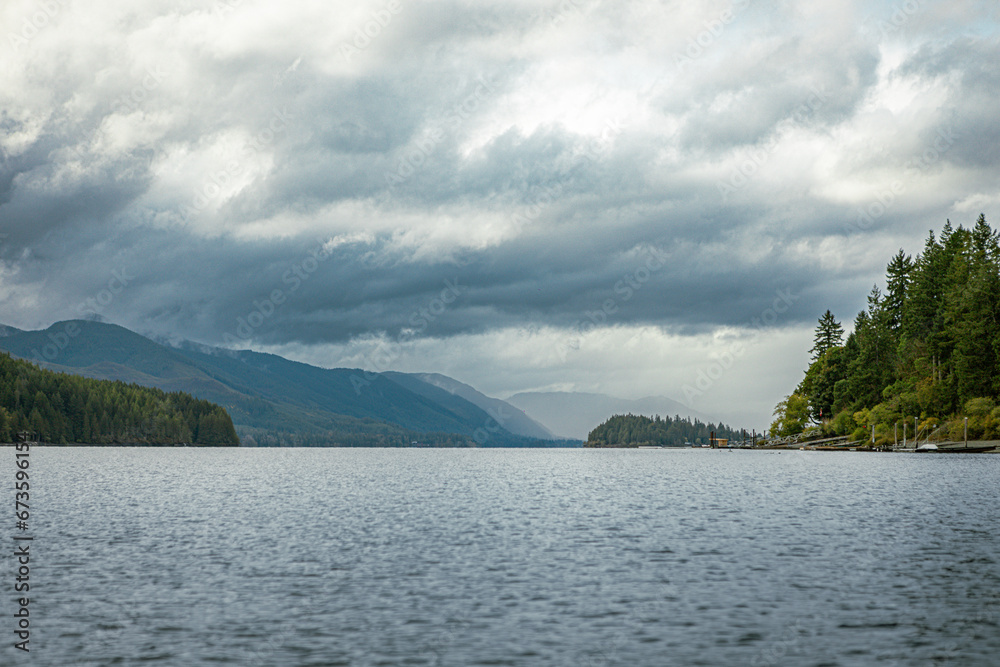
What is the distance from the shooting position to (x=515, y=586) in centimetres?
2927

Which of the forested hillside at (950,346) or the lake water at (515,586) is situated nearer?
the lake water at (515,586)

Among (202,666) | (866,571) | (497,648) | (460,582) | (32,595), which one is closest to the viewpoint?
(202,666)

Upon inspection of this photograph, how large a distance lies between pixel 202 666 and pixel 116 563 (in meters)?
17.8

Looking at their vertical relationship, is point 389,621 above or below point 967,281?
below

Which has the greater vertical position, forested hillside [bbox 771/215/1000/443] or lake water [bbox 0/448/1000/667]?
forested hillside [bbox 771/215/1000/443]

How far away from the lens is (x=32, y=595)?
27297mm

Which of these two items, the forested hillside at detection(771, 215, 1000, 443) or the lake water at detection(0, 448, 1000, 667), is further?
the forested hillside at detection(771, 215, 1000, 443)

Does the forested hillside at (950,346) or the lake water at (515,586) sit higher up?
the forested hillside at (950,346)

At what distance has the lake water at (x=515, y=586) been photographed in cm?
2088

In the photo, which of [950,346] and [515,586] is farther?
[950,346]

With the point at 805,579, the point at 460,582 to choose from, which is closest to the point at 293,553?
the point at 460,582

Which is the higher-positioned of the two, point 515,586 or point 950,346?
point 950,346

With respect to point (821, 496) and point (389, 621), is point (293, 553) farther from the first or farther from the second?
point (821, 496)

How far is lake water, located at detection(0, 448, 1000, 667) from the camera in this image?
68.5ft
